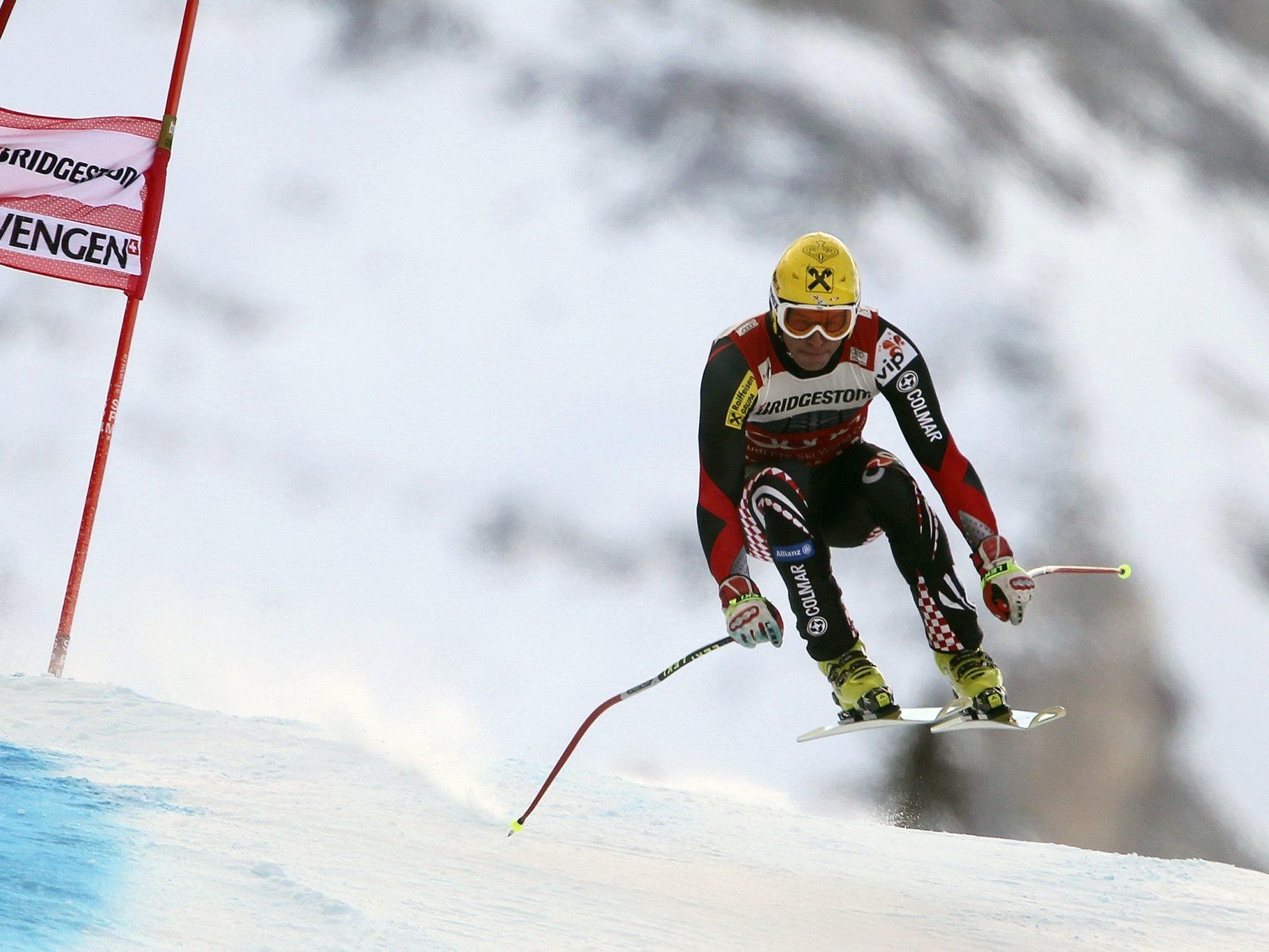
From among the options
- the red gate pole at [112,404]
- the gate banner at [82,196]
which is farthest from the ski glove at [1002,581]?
the gate banner at [82,196]

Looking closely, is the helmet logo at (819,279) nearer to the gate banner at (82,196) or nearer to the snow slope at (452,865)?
the snow slope at (452,865)

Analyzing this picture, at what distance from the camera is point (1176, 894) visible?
5922 millimetres

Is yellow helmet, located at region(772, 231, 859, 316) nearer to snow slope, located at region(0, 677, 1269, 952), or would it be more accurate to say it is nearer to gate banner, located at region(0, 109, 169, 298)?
snow slope, located at region(0, 677, 1269, 952)

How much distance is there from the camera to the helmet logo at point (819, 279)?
14.7ft

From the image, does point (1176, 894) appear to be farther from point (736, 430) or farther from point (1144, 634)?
point (1144, 634)

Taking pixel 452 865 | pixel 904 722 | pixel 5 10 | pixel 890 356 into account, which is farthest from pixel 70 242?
pixel 904 722

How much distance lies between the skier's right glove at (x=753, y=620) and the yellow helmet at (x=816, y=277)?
1.07m

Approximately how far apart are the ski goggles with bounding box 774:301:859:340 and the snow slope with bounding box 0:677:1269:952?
215 cm

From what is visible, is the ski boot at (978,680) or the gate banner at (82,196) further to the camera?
the gate banner at (82,196)

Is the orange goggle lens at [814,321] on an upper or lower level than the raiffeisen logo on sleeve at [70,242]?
lower

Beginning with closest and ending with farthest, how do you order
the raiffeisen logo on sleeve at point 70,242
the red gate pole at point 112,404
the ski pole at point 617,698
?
the ski pole at point 617,698, the red gate pole at point 112,404, the raiffeisen logo on sleeve at point 70,242

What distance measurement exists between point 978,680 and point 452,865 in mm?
2080

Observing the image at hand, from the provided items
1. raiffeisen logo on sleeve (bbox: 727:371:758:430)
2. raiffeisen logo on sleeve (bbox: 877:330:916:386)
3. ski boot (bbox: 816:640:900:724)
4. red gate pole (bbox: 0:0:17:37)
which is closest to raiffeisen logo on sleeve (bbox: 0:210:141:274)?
red gate pole (bbox: 0:0:17:37)

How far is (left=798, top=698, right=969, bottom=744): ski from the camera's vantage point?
452 cm
